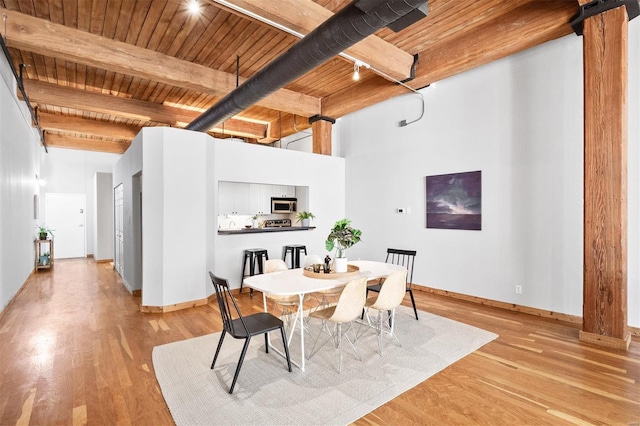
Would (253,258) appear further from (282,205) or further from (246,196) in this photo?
(246,196)

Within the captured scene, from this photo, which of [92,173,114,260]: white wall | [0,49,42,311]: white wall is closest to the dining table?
[0,49,42,311]: white wall

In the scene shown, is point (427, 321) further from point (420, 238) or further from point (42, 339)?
point (42, 339)

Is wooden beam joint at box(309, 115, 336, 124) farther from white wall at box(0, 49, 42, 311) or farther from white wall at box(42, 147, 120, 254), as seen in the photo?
white wall at box(42, 147, 120, 254)

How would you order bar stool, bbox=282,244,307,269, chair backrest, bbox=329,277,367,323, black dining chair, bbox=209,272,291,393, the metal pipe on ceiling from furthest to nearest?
bar stool, bbox=282,244,307,269, chair backrest, bbox=329,277,367,323, the metal pipe on ceiling, black dining chair, bbox=209,272,291,393

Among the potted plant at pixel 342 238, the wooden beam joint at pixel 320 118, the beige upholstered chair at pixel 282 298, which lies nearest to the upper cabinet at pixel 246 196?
the wooden beam joint at pixel 320 118

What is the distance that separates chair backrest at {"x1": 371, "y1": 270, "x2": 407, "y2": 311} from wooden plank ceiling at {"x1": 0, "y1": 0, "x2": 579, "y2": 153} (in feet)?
9.13

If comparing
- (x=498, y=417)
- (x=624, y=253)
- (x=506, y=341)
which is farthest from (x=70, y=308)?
(x=624, y=253)

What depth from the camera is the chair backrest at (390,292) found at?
3.07m

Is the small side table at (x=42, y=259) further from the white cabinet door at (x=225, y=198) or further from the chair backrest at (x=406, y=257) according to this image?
the chair backrest at (x=406, y=257)

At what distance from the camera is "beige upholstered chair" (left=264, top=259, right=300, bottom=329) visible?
3299mm

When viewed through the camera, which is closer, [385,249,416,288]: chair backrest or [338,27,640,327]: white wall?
[338,27,640,327]: white wall

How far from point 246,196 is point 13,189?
4231 mm

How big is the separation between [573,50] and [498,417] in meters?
4.22

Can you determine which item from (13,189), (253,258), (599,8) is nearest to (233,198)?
(253,258)
